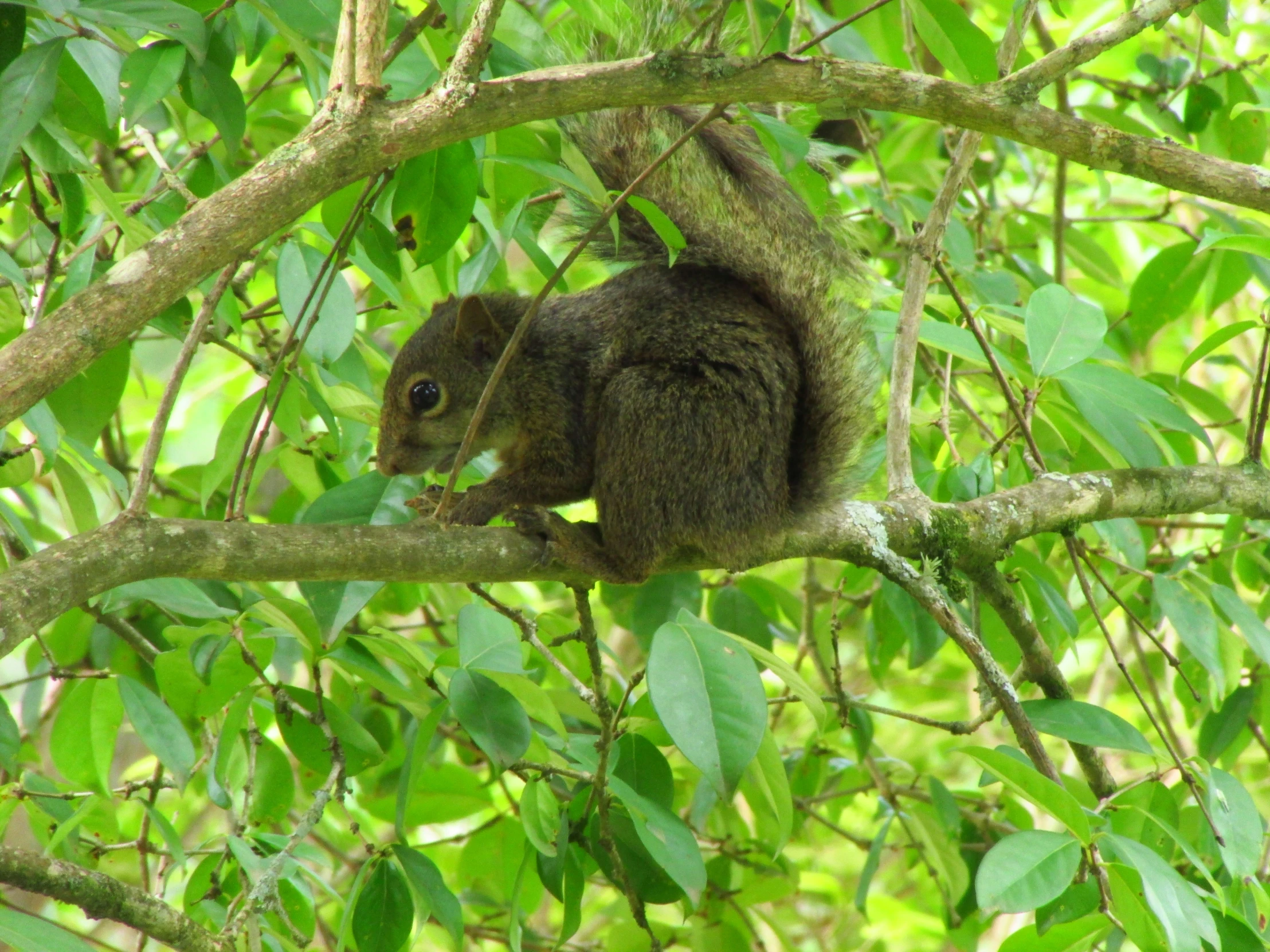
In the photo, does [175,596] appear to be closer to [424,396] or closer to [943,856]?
[424,396]

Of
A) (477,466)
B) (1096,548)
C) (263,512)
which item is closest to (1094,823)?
(1096,548)

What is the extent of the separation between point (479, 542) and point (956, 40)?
1007 mm

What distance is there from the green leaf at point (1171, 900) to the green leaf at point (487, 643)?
807 millimetres

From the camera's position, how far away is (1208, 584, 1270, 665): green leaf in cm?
189

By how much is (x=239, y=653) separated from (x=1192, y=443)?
2.18 m

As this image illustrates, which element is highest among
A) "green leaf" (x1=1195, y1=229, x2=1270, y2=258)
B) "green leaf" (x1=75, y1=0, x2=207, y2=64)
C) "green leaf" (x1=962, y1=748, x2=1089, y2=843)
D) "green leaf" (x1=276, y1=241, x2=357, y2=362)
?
"green leaf" (x1=75, y1=0, x2=207, y2=64)

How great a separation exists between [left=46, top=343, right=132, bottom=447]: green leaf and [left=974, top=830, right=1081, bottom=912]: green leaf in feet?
4.66

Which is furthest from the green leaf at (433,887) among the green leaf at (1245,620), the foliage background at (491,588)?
the green leaf at (1245,620)

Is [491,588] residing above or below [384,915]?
below

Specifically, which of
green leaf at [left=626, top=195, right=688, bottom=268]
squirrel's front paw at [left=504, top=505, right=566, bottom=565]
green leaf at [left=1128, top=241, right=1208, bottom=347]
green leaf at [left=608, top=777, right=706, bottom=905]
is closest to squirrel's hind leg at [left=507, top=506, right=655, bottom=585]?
squirrel's front paw at [left=504, top=505, right=566, bottom=565]

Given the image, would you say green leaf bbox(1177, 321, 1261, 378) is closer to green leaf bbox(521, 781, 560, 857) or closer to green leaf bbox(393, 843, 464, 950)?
green leaf bbox(521, 781, 560, 857)

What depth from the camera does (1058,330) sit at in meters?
1.87

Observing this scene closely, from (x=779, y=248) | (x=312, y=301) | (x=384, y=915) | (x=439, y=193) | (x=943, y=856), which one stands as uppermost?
(x=439, y=193)

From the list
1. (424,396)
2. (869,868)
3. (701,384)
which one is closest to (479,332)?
(424,396)
